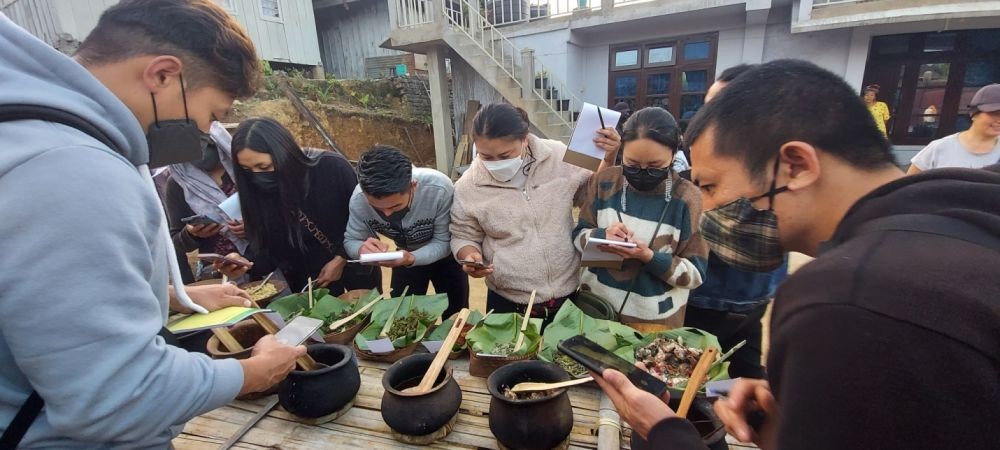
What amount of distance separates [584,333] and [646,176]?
90cm

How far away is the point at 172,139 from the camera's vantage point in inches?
49.9

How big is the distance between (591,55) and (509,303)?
899 cm

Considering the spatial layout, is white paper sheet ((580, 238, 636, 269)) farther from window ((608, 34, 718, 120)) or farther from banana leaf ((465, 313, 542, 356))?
window ((608, 34, 718, 120))

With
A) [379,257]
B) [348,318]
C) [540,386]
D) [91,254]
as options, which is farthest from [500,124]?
[91,254]

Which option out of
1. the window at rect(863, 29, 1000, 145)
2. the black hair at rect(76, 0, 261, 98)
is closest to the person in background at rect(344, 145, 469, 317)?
the black hair at rect(76, 0, 261, 98)

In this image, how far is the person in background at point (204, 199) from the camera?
2.74 m

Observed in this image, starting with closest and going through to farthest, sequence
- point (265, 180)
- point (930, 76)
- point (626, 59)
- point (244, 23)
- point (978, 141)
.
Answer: point (265, 180), point (978, 141), point (930, 76), point (626, 59), point (244, 23)

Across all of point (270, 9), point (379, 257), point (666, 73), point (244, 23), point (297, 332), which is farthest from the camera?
point (270, 9)

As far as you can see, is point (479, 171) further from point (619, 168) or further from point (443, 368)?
point (443, 368)

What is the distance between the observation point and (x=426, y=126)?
12.9 metres

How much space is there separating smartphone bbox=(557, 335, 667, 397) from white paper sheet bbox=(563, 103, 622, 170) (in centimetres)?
124

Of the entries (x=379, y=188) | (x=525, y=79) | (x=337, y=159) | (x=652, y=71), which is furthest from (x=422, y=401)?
(x=652, y=71)

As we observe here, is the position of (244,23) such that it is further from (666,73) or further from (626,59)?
(666,73)

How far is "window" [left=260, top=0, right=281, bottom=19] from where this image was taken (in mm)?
11141
